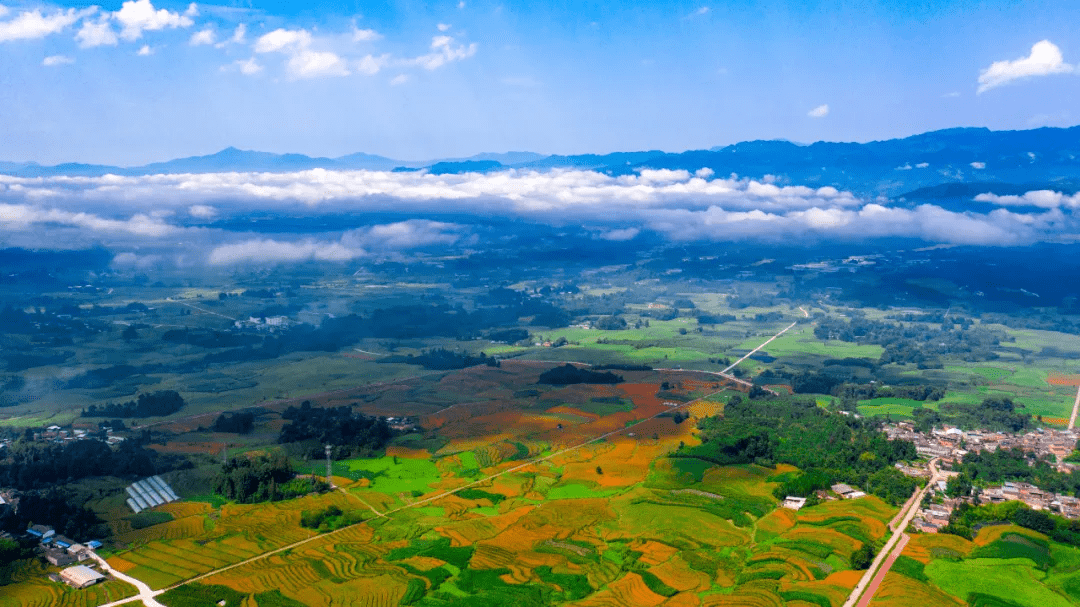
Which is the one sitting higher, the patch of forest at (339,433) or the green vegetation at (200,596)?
the patch of forest at (339,433)

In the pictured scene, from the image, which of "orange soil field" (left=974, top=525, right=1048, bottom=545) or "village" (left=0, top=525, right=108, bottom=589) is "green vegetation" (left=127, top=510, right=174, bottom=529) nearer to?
"village" (left=0, top=525, right=108, bottom=589)

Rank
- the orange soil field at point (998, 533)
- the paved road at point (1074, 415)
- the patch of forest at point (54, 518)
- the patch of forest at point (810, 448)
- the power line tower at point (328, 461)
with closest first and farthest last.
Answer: the patch of forest at point (54, 518), the orange soil field at point (998, 533), the patch of forest at point (810, 448), the power line tower at point (328, 461), the paved road at point (1074, 415)

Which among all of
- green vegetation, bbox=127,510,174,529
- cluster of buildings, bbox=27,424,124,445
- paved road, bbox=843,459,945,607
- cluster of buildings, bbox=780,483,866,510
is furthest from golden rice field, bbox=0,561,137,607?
cluster of buildings, bbox=780,483,866,510

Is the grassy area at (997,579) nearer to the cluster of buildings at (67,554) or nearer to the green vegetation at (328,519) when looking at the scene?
the green vegetation at (328,519)

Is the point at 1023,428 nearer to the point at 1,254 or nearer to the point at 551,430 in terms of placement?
the point at 551,430

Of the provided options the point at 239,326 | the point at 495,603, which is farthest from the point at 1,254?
the point at 495,603

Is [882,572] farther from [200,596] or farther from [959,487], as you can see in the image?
[200,596]

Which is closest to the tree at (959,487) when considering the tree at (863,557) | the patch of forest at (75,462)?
the tree at (863,557)
